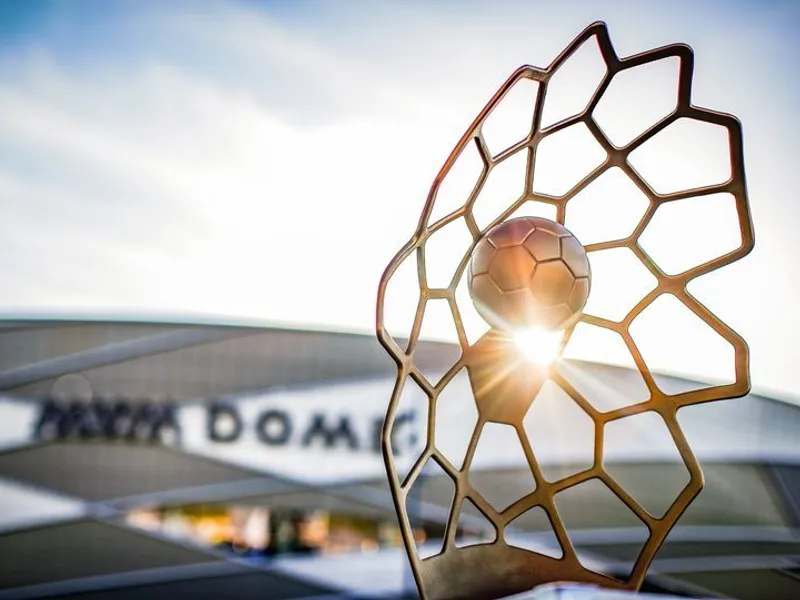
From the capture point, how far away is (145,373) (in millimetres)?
12039

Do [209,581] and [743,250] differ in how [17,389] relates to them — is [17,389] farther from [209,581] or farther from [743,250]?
[743,250]

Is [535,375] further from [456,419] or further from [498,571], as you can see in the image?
[456,419]

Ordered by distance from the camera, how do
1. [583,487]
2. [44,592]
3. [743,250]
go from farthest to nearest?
[583,487] < [44,592] < [743,250]

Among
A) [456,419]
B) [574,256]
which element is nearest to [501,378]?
[574,256]

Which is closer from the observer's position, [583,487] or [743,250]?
[743,250]

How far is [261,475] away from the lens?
12.0 meters

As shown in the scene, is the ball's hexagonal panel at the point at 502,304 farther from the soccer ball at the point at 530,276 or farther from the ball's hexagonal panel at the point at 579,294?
the ball's hexagonal panel at the point at 579,294

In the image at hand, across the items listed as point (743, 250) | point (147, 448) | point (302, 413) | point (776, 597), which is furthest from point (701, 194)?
point (776, 597)

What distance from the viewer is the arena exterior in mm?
11695

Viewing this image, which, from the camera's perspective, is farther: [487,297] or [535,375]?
[535,375]

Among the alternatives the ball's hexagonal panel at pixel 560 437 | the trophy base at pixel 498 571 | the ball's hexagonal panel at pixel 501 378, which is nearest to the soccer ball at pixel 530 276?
the ball's hexagonal panel at pixel 501 378

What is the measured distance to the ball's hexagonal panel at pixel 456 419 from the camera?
40.2 ft

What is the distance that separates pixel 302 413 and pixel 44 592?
481 centimetres

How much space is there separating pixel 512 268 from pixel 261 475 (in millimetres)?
9952
